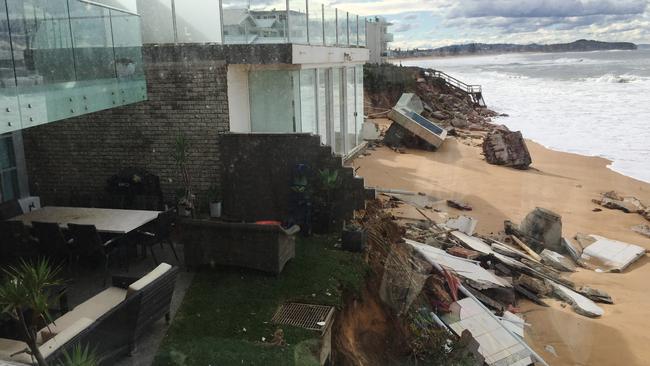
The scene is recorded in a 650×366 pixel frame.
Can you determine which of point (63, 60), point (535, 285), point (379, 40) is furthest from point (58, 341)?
point (379, 40)

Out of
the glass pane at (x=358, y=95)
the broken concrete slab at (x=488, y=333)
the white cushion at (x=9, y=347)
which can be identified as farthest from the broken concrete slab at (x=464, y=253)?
the glass pane at (x=358, y=95)

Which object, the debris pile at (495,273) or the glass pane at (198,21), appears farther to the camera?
the glass pane at (198,21)

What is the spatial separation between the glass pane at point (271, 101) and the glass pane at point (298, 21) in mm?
866

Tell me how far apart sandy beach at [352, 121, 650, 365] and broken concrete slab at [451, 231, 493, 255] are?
4.99 feet

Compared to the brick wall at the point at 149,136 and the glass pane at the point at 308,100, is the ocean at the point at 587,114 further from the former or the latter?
the brick wall at the point at 149,136

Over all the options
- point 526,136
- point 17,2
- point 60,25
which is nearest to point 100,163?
point 60,25

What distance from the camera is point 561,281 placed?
1081 cm

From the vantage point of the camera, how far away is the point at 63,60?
7793mm

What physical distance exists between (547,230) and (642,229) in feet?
11.6

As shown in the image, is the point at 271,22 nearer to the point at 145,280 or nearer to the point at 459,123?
the point at 145,280

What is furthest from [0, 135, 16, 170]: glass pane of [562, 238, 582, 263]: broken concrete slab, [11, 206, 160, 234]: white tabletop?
[562, 238, 582, 263]: broken concrete slab

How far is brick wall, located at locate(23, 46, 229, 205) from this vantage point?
1038cm

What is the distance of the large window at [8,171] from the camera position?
34.0 feet

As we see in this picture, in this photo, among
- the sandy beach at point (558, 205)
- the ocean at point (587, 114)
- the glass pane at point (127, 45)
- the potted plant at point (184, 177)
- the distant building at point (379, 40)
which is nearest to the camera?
the sandy beach at point (558, 205)
